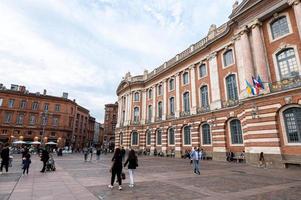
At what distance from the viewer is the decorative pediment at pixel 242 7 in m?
19.2

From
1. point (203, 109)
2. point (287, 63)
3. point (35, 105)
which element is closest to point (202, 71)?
point (203, 109)

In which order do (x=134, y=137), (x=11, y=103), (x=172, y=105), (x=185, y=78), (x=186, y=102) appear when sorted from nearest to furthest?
(x=186, y=102)
(x=185, y=78)
(x=172, y=105)
(x=134, y=137)
(x=11, y=103)

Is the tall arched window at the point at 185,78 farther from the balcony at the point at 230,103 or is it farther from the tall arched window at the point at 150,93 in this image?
the tall arched window at the point at 150,93

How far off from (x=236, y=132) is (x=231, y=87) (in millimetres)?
5242

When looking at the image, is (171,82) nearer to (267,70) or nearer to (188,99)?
(188,99)

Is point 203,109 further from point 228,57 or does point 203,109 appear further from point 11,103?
point 11,103

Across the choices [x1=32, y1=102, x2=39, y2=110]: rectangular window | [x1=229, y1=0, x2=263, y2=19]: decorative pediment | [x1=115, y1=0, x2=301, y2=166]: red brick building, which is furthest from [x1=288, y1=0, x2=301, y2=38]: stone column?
[x1=32, y1=102, x2=39, y2=110]: rectangular window

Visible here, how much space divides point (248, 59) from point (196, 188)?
614 inches

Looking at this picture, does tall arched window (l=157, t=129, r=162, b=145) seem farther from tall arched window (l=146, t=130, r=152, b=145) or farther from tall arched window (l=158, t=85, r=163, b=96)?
tall arched window (l=158, t=85, r=163, b=96)

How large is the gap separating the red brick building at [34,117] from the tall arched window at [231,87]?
1708 inches

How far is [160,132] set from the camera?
114ft

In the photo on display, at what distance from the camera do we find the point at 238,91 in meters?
21.6

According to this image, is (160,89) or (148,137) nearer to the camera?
(160,89)

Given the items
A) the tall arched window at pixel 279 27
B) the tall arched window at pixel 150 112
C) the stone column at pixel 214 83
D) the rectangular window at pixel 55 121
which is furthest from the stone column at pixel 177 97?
the rectangular window at pixel 55 121
